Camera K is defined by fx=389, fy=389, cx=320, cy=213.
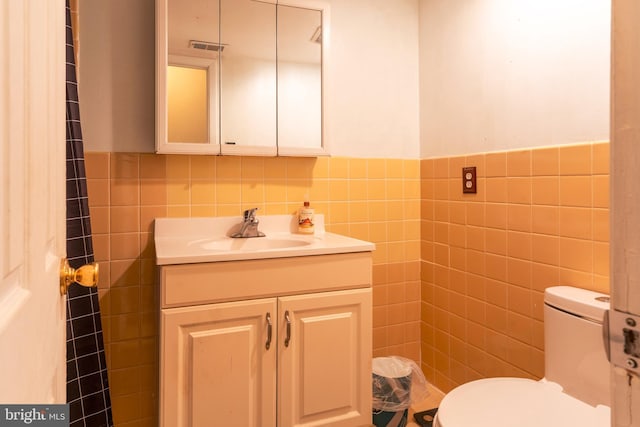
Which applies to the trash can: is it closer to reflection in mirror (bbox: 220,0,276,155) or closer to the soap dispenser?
the soap dispenser

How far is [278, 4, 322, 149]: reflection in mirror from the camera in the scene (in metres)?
1.76

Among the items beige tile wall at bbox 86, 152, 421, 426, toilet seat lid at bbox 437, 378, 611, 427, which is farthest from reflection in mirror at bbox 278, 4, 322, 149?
toilet seat lid at bbox 437, 378, 611, 427

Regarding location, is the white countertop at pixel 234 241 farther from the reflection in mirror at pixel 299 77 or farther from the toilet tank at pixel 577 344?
the toilet tank at pixel 577 344

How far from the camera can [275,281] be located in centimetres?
131

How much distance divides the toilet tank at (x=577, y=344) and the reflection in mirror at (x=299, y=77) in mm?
1140

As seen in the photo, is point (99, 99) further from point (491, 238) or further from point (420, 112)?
point (491, 238)

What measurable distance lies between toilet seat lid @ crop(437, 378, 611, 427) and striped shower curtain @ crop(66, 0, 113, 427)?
43.6 inches

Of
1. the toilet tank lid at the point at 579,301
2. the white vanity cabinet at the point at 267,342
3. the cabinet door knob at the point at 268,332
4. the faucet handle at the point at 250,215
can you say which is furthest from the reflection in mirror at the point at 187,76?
the toilet tank lid at the point at 579,301

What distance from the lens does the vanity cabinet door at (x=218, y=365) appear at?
1.21 metres

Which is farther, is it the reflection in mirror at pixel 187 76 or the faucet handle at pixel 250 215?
the faucet handle at pixel 250 215

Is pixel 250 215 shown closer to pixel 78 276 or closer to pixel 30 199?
pixel 78 276

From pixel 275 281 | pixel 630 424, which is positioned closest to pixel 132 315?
pixel 275 281

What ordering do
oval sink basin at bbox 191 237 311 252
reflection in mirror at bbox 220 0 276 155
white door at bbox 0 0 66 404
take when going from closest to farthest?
white door at bbox 0 0 66 404, oval sink basin at bbox 191 237 311 252, reflection in mirror at bbox 220 0 276 155

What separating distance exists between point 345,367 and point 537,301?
2.49ft
